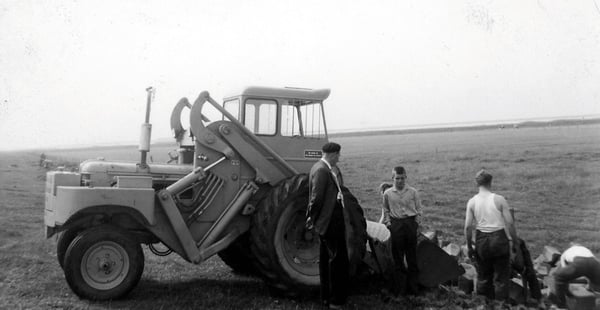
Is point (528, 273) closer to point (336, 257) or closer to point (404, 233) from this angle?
point (404, 233)

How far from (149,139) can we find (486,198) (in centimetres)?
454

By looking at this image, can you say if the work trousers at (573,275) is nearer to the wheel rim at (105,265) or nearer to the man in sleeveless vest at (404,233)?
the man in sleeveless vest at (404,233)

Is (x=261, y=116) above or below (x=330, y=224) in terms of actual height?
above

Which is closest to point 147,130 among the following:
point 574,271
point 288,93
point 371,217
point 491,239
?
point 288,93

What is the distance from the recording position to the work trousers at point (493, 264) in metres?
7.02

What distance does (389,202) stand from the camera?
7902mm

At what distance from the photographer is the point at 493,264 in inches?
285

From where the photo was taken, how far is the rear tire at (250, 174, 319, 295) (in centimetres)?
746

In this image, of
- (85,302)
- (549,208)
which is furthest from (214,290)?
(549,208)

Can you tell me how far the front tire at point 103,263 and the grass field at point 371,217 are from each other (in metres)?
0.18

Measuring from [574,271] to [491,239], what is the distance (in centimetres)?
104

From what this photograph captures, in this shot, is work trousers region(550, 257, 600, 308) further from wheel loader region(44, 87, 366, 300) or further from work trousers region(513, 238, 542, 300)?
wheel loader region(44, 87, 366, 300)

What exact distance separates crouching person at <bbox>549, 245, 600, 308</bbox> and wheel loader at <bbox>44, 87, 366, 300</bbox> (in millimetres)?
2537

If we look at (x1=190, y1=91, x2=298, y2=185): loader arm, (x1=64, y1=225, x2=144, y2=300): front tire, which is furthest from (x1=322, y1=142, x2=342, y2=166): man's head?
(x1=64, y1=225, x2=144, y2=300): front tire
